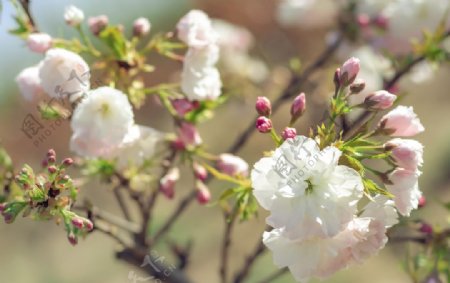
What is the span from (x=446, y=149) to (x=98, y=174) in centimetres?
325

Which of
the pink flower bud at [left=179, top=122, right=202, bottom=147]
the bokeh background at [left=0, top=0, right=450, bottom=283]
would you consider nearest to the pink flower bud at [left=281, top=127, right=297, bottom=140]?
the pink flower bud at [left=179, top=122, right=202, bottom=147]

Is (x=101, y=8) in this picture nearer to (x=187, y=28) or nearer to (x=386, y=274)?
(x=386, y=274)

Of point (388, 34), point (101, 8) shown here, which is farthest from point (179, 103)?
point (101, 8)

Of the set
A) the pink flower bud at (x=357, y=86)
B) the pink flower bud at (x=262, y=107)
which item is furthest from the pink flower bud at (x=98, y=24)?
the pink flower bud at (x=357, y=86)

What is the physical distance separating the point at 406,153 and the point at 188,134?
1.45ft

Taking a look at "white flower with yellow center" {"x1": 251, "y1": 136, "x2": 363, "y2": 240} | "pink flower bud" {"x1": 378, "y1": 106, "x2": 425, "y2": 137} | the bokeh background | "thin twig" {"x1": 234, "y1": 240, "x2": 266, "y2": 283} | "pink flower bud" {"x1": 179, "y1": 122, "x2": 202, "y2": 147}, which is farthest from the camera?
the bokeh background

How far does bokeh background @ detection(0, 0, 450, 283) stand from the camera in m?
3.69

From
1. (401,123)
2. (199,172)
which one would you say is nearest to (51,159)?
(199,172)

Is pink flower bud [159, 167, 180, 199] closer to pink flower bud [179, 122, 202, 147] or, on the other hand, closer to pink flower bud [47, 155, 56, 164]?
pink flower bud [179, 122, 202, 147]

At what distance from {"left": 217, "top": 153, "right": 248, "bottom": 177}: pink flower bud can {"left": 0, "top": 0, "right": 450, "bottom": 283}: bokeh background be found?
1608 millimetres

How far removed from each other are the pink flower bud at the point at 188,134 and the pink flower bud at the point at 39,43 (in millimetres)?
278

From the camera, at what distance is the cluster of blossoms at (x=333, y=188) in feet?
2.74

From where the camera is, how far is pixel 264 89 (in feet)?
7.60

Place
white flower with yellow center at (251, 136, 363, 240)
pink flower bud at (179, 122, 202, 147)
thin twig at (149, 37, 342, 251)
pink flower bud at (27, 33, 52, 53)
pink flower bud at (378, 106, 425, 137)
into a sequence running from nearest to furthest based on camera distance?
white flower with yellow center at (251, 136, 363, 240) < pink flower bud at (378, 106, 425, 137) < pink flower bud at (27, 33, 52, 53) < pink flower bud at (179, 122, 202, 147) < thin twig at (149, 37, 342, 251)
